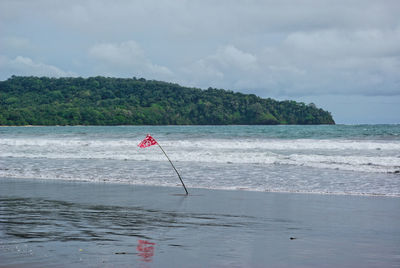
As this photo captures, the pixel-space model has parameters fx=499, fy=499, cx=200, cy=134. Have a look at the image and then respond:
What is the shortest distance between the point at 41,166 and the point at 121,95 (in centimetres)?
11218

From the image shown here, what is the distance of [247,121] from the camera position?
123062mm

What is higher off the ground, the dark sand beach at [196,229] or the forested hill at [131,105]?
the forested hill at [131,105]

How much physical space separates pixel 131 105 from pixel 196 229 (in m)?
120

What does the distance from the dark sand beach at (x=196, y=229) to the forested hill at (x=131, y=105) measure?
106m

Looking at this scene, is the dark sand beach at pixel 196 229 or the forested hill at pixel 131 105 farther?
the forested hill at pixel 131 105

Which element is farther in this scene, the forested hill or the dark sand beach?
the forested hill

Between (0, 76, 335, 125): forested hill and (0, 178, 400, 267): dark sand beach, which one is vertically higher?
(0, 76, 335, 125): forested hill

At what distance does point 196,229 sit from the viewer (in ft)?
27.4

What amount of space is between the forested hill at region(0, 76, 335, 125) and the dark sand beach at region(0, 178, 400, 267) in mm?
105519

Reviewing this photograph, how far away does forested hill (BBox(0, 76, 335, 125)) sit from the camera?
116m

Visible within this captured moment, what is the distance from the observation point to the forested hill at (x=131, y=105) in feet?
382

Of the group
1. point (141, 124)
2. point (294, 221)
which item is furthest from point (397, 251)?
point (141, 124)

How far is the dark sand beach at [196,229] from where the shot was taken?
249 inches

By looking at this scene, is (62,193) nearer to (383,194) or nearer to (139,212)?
(139,212)
